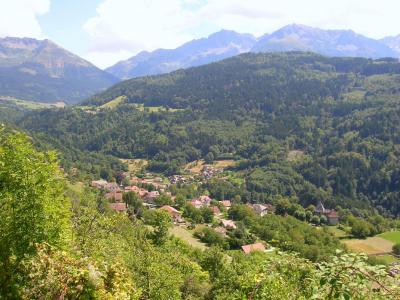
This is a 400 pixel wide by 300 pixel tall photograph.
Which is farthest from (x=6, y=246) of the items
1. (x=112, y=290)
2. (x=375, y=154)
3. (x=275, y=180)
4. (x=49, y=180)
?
(x=375, y=154)

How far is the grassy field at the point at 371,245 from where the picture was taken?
8644 cm

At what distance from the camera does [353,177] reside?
542ft

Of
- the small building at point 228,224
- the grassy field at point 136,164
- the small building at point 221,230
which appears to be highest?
the small building at point 221,230

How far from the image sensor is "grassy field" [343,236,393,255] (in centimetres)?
8644

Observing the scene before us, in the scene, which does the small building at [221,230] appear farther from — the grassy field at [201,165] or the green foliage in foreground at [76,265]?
the grassy field at [201,165]

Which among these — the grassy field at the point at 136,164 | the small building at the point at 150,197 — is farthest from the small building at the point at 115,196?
the grassy field at the point at 136,164

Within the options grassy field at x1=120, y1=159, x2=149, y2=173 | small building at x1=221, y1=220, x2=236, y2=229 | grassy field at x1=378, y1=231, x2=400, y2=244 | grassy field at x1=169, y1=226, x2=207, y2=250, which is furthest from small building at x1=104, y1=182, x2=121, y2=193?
grassy field at x1=378, y1=231, x2=400, y2=244

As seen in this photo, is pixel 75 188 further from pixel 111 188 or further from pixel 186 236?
pixel 186 236

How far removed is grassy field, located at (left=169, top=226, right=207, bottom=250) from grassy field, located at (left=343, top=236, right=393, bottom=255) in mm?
33529

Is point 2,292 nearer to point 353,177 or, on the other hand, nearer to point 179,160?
point 353,177

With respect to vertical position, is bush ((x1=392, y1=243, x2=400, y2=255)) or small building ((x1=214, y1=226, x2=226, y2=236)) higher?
small building ((x1=214, y1=226, x2=226, y2=236))

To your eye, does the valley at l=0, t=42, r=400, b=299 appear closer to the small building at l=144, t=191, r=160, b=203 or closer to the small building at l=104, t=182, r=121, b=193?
the small building at l=144, t=191, r=160, b=203

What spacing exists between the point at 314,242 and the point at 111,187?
2475 inches

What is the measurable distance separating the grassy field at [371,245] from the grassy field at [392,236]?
1.42 metres
